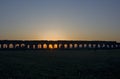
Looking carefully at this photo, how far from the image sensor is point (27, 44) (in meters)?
68.4

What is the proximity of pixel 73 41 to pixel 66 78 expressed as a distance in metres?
57.5

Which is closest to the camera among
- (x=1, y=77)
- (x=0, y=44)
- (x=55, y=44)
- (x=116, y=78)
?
(x=1, y=77)

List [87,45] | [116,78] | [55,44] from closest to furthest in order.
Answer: [116,78]
[55,44]
[87,45]

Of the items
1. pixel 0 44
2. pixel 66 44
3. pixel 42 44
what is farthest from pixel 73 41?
pixel 0 44

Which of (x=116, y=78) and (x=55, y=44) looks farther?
(x=55, y=44)

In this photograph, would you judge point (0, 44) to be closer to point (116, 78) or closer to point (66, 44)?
point (66, 44)

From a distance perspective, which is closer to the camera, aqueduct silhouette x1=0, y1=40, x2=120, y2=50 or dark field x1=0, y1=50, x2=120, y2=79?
dark field x1=0, y1=50, x2=120, y2=79

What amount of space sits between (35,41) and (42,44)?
236 cm

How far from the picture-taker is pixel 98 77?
18.5 metres

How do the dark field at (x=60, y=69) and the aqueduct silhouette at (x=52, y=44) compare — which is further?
the aqueduct silhouette at (x=52, y=44)

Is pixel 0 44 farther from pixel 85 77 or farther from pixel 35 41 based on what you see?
pixel 85 77

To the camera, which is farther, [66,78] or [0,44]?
[0,44]

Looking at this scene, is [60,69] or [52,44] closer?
[60,69]

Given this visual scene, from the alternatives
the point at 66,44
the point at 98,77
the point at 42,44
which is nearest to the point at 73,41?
the point at 66,44
